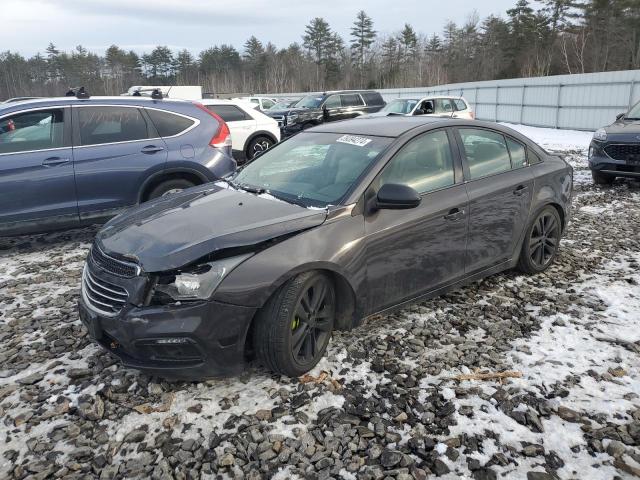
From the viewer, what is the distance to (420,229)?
3.56m

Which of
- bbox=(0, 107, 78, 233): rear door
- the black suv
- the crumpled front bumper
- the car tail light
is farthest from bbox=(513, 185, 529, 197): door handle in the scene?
the black suv

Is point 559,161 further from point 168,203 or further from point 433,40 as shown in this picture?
point 433,40

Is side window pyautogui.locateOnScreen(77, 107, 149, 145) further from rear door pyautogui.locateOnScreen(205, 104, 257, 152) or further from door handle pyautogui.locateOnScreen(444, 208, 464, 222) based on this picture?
rear door pyautogui.locateOnScreen(205, 104, 257, 152)

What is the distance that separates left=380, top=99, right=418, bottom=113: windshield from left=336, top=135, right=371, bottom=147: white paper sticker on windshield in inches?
501

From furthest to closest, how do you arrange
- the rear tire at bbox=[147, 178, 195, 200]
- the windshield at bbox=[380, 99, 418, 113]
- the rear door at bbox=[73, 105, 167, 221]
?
the windshield at bbox=[380, 99, 418, 113] < the rear tire at bbox=[147, 178, 195, 200] < the rear door at bbox=[73, 105, 167, 221]

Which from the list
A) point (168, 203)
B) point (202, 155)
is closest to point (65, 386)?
point (168, 203)

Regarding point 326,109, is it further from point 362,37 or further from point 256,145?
point 362,37

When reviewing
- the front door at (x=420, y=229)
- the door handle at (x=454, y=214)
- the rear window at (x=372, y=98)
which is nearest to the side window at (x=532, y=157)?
the front door at (x=420, y=229)

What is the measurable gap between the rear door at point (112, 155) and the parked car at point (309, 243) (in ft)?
7.25

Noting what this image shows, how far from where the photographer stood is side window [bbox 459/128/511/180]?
4.09 meters

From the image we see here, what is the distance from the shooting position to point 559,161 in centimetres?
496

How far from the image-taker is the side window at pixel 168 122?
20.3 feet

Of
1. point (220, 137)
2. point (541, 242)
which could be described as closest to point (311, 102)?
point (220, 137)

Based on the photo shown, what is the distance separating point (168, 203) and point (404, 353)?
81.5 inches
